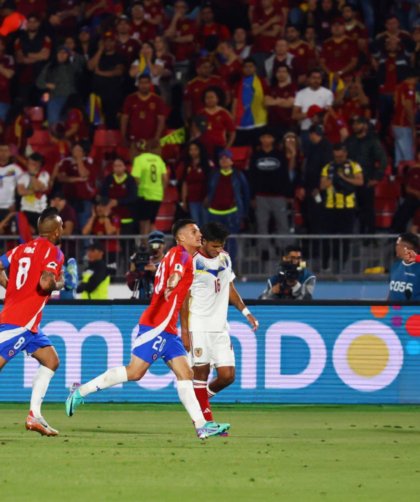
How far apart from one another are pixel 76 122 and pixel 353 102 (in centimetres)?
508

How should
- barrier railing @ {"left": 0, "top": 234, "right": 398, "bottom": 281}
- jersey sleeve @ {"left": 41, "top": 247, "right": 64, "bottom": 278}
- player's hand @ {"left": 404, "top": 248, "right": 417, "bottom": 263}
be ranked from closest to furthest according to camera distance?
jersey sleeve @ {"left": 41, "top": 247, "right": 64, "bottom": 278}
player's hand @ {"left": 404, "top": 248, "right": 417, "bottom": 263}
barrier railing @ {"left": 0, "top": 234, "right": 398, "bottom": 281}

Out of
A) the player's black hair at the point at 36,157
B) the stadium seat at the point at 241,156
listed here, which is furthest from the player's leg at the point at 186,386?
the stadium seat at the point at 241,156

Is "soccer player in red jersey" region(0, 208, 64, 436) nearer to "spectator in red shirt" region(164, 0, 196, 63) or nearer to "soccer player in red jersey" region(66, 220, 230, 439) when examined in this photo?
"soccer player in red jersey" region(66, 220, 230, 439)

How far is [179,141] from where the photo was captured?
19.4 m

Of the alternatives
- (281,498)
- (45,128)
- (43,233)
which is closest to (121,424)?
(43,233)

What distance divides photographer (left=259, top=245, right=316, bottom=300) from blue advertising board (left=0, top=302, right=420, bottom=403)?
572 millimetres

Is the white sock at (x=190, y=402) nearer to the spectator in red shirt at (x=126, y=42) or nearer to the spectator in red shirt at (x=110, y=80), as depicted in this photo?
the spectator in red shirt at (x=110, y=80)

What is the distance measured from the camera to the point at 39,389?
9797 millimetres

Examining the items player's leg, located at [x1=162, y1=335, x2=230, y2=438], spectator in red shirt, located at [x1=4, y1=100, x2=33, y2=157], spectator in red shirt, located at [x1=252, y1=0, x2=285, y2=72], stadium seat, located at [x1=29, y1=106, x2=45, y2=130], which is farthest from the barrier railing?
player's leg, located at [x1=162, y1=335, x2=230, y2=438]

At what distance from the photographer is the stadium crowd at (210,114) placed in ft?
57.4

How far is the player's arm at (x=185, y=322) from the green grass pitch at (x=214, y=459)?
2.86 ft

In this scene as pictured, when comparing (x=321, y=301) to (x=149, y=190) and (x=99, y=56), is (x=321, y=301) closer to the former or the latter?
(x=149, y=190)

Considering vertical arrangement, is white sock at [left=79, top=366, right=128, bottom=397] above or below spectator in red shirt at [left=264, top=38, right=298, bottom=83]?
below

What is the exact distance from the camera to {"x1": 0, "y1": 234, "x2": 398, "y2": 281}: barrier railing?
16.6 metres
